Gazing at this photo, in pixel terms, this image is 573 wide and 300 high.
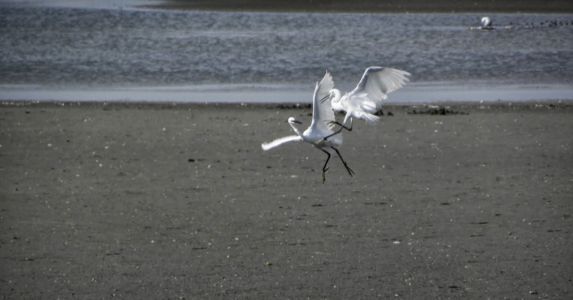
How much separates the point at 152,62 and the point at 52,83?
4757 mm

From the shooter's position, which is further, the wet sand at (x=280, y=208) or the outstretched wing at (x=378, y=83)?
the outstretched wing at (x=378, y=83)

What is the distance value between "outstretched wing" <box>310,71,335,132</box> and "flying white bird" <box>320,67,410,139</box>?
5 centimetres

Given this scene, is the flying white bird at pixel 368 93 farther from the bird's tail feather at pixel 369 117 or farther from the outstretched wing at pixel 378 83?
the bird's tail feather at pixel 369 117

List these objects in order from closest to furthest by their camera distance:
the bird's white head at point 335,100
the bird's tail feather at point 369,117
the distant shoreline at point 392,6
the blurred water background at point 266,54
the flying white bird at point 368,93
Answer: the bird's tail feather at point 369,117 < the flying white bird at point 368,93 < the bird's white head at point 335,100 < the blurred water background at point 266,54 < the distant shoreline at point 392,6

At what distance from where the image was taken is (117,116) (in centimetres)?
2056

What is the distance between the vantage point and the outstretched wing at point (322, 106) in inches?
409

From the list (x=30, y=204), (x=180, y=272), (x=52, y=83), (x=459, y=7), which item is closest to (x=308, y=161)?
(x=30, y=204)

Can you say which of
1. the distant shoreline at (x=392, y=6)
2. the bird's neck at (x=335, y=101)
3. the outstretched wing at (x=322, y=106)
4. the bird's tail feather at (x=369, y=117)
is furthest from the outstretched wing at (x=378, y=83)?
the distant shoreline at (x=392, y=6)

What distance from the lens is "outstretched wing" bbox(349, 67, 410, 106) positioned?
1077 centimetres

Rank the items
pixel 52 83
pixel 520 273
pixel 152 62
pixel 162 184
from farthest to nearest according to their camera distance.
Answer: pixel 152 62 < pixel 52 83 < pixel 162 184 < pixel 520 273

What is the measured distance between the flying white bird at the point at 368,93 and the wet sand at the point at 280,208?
1452 millimetres

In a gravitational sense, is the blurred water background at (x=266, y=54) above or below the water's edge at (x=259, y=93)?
below

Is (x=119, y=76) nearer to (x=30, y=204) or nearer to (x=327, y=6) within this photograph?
(x=30, y=204)

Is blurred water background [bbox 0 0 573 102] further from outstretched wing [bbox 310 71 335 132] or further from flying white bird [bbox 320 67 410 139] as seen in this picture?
outstretched wing [bbox 310 71 335 132]
